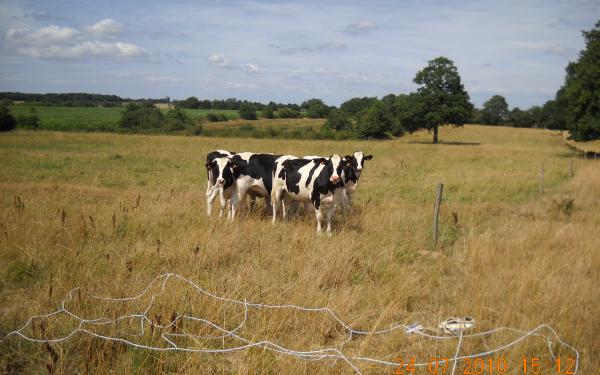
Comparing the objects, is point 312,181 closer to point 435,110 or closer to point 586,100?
point 586,100

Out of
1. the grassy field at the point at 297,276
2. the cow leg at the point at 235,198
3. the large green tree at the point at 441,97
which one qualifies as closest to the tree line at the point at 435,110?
the large green tree at the point at 441,97

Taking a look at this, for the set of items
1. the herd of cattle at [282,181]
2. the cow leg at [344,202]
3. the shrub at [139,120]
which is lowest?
the cow leg at [344,202]

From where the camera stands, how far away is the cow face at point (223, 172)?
10.6 meters

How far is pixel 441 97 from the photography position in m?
54.8

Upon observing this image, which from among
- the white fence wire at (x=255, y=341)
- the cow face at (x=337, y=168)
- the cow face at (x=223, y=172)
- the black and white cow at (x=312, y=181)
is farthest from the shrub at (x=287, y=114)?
the white fence wire at (x=255, y=341)

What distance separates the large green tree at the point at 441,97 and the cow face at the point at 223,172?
46.7m

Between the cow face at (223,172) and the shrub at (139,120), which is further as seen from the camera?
the shrub at (139,120)

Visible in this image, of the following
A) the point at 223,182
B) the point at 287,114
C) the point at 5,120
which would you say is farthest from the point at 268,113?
the point at 223,182

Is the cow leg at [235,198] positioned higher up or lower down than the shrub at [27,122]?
lower down

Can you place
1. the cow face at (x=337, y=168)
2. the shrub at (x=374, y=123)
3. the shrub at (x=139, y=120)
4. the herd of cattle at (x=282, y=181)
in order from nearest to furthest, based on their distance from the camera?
the cow face at (x=337, y=168), the herd of cattle at (x=282, y=181), the shrub at (x=374, y=123), the shrub at (x=139, y=120)

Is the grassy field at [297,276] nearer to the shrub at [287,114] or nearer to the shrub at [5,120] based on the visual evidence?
the shrub at [5,120]

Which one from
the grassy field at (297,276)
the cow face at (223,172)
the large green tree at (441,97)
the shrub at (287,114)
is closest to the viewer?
the grassy field at (297,276)

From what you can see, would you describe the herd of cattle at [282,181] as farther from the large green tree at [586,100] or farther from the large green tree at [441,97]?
the large green tree at [441,97]

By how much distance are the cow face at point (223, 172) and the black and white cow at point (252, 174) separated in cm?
12
